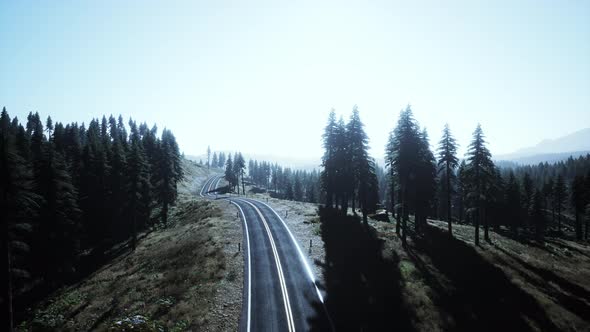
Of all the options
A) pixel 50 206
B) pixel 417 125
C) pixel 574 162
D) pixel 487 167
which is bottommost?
pixel 50 206

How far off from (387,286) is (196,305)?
45.5ft

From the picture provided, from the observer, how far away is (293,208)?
172ft

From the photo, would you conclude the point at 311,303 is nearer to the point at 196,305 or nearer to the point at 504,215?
the point at 196,305

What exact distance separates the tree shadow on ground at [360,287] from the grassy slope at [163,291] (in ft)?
21.9

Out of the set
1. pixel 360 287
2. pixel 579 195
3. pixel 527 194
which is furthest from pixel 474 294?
pixel 527 194

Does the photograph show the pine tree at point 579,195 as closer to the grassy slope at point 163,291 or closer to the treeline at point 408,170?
the treeline at point 408,170

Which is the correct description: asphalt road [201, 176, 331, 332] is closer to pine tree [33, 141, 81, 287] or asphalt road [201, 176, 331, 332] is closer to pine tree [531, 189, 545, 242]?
pine tree [33, 141, 81, 287]

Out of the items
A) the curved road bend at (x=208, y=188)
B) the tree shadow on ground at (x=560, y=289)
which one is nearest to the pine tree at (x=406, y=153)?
the tree shadow on ground at (x=560, y=289)

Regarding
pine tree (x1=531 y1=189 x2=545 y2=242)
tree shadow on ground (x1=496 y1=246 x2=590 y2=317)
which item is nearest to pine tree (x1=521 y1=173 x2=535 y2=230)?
pine tree (x1=531 y1=189 x2=545 y2=242)

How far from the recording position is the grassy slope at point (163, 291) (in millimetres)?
18312

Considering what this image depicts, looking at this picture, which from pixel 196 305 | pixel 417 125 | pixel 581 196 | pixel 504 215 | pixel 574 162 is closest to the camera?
pixel 196 305

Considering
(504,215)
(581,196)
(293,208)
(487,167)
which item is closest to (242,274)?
(293,208)

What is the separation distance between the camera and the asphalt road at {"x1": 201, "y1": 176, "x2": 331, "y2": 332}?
17938mm

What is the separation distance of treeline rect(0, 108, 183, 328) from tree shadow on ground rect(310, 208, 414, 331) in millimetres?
20245
